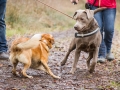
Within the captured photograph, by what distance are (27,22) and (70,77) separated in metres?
10.5

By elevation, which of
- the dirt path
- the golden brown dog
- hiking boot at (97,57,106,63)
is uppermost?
the golden brown dog

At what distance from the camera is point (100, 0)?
295 inches

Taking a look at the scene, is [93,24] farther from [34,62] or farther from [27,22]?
[27,22]

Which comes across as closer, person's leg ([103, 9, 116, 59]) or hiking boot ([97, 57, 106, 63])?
person's leg ([103, 9, 116, 59])

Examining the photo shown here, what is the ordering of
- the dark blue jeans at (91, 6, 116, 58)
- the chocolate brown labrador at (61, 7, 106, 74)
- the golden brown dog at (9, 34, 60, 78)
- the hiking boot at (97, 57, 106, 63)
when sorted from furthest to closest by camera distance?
the hiking boot at (97, 57, 106, 63) → the dark blue jeans at (91, 6, 116, 58) → the chocolate brown labrador at (61, 7, 106, 74) → the golden brown dog at (9, 34, 60, 78)

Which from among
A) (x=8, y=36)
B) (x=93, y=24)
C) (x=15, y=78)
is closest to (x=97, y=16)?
(x=93, y=24)

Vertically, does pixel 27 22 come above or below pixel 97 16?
below

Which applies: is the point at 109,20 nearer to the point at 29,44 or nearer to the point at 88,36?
the point at 88,36

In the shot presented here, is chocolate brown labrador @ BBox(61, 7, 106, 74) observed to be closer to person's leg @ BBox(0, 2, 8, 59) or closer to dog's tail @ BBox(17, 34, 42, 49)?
dog's tail @ BBox(17, 34, 42, 49)

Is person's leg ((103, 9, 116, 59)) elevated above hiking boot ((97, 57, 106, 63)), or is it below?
above

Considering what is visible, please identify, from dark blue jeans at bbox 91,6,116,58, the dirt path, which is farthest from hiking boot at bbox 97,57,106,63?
the dirt path

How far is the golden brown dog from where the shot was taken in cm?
544

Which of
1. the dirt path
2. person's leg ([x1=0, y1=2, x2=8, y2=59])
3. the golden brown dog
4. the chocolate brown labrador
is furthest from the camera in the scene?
person's leg ([x1=0, y1=2, x2=8, y2=59])

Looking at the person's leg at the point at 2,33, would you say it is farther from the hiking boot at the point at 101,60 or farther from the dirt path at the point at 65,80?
the hiking boot at the point at 101,60
